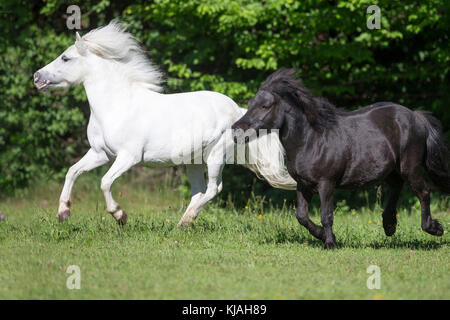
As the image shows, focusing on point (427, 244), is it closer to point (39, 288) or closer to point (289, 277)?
point (289, 277)

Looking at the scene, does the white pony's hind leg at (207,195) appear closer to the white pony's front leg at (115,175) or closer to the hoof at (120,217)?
the hoof at (120,217)

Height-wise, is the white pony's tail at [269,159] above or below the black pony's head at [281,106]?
below

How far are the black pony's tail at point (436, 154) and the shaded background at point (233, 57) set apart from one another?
10.9ft

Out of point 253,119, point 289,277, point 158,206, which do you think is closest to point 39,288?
point 289,277

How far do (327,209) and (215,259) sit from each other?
1.27 m

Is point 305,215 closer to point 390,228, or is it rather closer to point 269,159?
point 390,228

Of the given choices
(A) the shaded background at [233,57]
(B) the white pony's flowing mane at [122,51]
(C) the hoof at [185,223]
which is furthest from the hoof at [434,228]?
(B) the white pony's flowing mane at [122,51]

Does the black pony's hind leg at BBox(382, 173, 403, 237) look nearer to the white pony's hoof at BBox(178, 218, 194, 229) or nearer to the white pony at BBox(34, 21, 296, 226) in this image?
the white pony at BBox(34, 21, 296, 226)

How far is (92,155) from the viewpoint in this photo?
7691 mm

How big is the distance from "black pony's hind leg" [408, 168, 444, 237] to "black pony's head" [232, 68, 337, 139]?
107 cm

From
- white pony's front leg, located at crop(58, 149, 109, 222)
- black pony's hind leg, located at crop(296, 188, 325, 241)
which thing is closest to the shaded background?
black pony's hind leg, located at crop(296, 188, 325, 241)

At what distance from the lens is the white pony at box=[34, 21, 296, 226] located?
7492 millimetres

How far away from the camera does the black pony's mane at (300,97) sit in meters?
6.51
